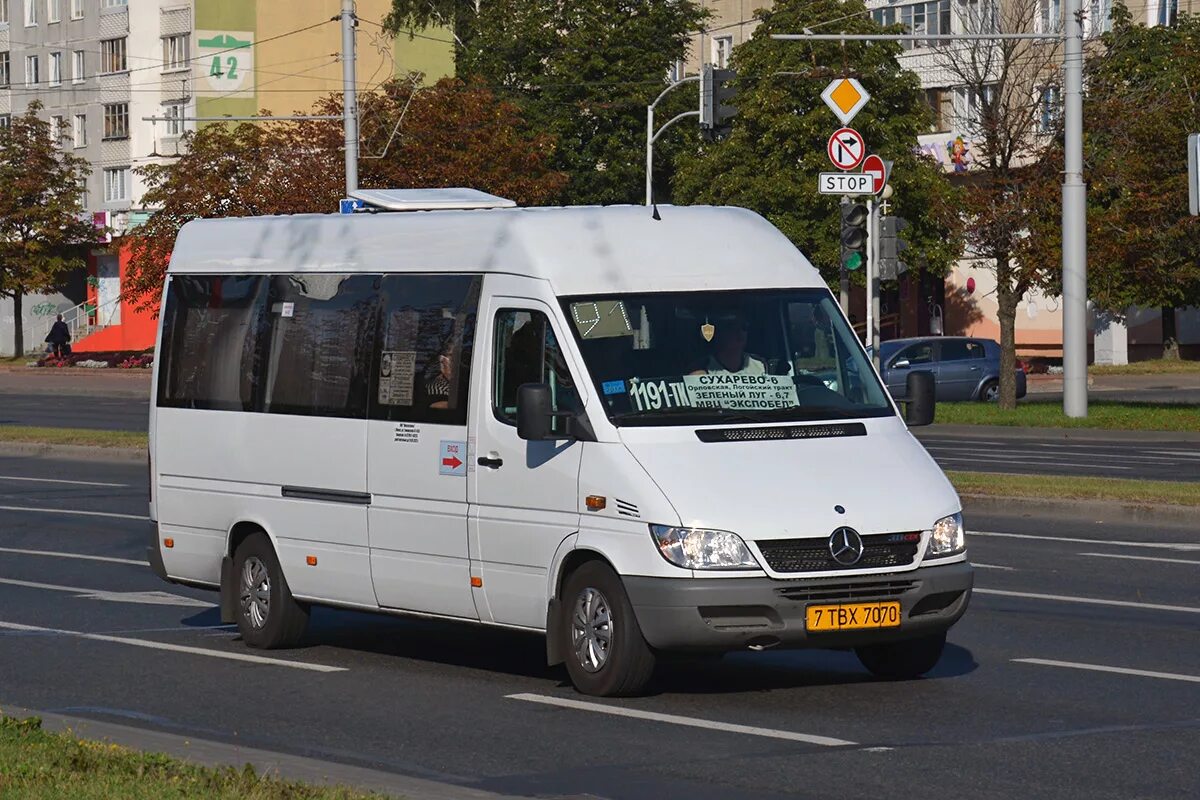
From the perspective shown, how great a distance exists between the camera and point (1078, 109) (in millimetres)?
35406

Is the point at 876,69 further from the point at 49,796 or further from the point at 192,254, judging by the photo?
the point at 49,796

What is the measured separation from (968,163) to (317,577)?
5546 cm

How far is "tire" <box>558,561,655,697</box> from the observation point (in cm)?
1002

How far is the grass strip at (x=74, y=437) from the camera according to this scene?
30.6 meters

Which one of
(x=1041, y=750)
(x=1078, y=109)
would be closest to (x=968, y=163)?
(x=1078, y=109)

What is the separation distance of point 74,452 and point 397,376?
20.0 meters

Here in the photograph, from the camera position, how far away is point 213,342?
43.3 ft

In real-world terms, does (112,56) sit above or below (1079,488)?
above

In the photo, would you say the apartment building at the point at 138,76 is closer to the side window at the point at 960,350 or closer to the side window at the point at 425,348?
the side window at the point at 960,350

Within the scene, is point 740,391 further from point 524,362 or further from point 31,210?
point 31,210

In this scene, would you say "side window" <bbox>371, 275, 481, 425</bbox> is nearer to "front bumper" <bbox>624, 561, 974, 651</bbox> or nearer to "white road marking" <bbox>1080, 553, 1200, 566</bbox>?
"front bumper" <bbox>624, 561, 974, 651</bbox>

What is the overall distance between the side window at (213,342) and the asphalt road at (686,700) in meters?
1.43

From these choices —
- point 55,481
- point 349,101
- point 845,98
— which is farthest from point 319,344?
point 349,101

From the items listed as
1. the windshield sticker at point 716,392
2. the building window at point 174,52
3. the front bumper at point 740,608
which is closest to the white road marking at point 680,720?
the front bumper at point 740,608
